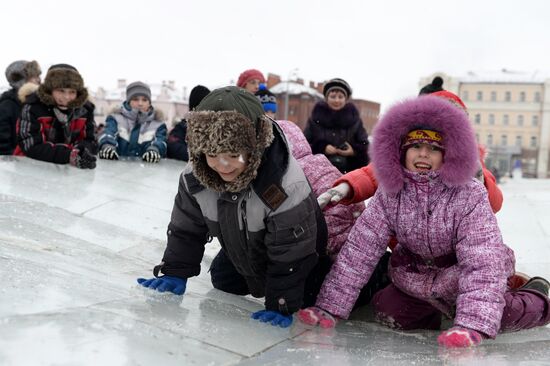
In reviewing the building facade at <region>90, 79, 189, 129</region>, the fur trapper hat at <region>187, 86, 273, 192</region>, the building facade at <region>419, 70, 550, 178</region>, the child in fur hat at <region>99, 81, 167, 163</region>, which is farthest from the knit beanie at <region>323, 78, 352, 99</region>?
the building facade at <region>419, 70, 550, 178</region>

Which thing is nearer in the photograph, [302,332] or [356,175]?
[302,332]

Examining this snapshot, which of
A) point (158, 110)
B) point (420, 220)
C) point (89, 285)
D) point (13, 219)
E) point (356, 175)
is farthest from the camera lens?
point (158, 110)

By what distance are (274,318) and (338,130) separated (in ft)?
15.4

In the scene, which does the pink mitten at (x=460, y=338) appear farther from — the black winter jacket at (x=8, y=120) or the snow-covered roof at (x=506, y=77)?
the snow-covered roof at (x=506, y=77)

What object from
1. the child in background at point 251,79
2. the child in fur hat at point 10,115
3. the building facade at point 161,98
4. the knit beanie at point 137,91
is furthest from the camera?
the building facade at point 161,98

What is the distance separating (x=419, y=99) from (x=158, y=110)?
17.3 ft

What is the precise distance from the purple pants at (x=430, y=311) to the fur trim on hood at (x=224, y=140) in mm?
951

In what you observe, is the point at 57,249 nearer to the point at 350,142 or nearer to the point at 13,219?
the point at 13,219

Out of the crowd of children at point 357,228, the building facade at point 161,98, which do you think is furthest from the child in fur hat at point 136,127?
the building facade at point 161,98

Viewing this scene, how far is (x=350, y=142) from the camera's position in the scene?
7.18 meters

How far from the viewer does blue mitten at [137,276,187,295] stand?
2.84 meters

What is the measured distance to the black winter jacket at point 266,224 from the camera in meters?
2.67

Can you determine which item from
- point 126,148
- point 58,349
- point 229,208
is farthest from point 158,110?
point 58,349

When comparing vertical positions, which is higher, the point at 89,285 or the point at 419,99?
the point at 419,99
